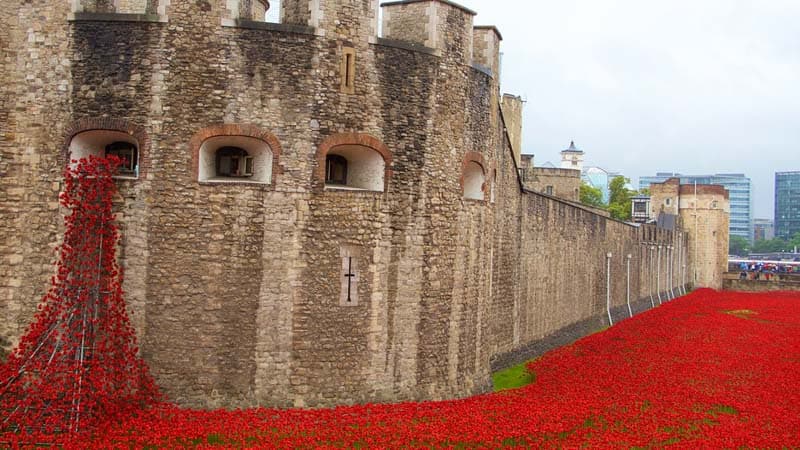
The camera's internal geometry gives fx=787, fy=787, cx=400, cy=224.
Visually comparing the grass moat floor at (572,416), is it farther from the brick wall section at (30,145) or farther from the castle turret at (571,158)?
the castle turret at (571,158)

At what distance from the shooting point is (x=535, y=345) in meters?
25.2

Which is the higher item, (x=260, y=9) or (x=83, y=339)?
(x=260, y=9)

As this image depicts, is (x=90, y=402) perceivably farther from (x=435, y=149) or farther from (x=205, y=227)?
(x=435, y=149)

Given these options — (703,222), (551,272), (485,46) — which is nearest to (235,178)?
(485,46)

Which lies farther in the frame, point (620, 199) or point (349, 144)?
point (620, 199)

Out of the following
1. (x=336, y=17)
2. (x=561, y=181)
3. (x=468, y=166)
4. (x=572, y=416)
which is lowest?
(x=572, y=416)

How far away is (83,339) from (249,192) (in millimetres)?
3628

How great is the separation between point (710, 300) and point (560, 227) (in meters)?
22.0

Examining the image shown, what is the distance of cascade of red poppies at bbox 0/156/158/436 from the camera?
12141mm

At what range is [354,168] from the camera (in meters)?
15.4

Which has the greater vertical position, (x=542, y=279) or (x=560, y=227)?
(x=560, y=227)

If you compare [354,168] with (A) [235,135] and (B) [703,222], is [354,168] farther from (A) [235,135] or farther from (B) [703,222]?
(B) [703,222]

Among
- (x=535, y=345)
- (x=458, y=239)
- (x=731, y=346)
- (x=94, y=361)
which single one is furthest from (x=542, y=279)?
(x=94, y=361)

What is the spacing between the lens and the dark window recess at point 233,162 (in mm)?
14500
